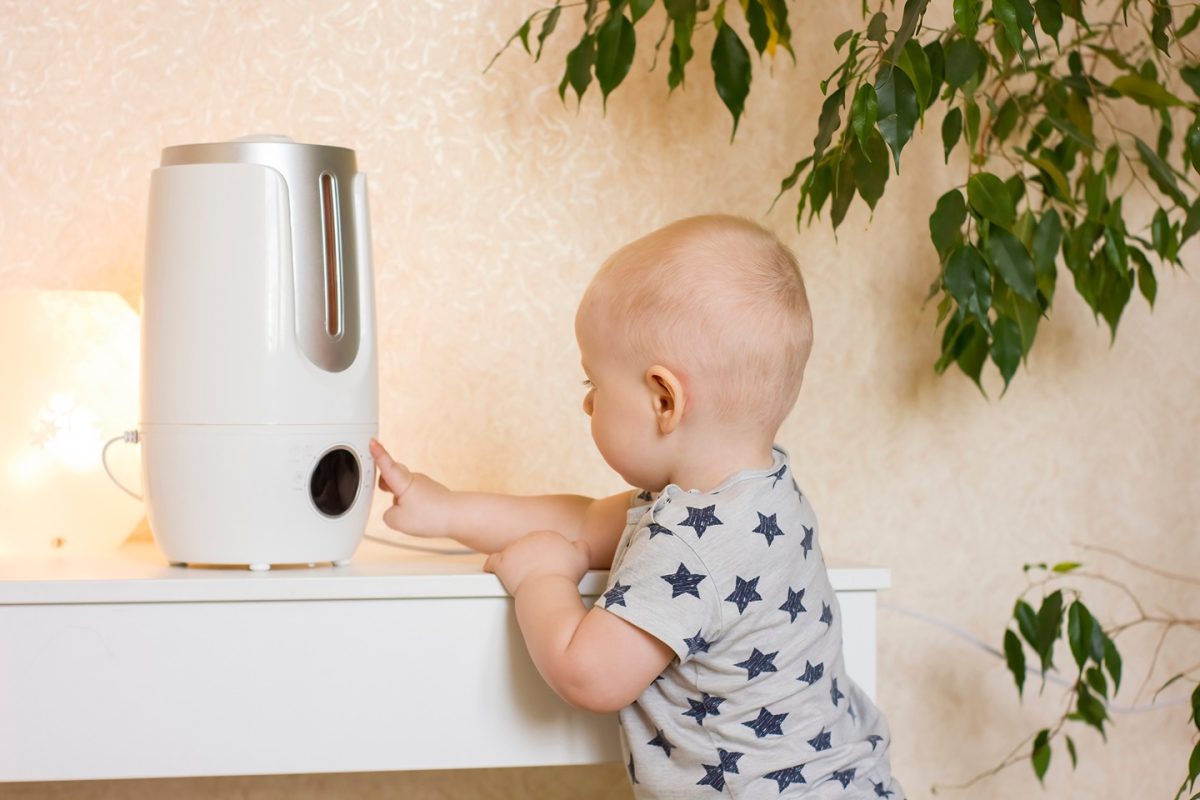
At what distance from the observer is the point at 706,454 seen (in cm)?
84

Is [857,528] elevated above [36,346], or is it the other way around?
[36,346]

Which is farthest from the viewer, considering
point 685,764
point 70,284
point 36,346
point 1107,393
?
point 1107,393

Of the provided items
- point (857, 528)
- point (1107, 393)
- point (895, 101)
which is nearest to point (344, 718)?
point (895, 101)

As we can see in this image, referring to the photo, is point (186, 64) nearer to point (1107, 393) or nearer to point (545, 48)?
point (545, 48)

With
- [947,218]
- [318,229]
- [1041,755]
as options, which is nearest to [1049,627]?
[1041,755]

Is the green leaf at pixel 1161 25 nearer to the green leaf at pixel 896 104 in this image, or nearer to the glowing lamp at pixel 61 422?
the green leaf at pixel 896 104

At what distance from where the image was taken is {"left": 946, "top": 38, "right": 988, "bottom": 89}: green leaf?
980mm

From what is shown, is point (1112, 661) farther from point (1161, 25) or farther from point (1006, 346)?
point (1161, 25)

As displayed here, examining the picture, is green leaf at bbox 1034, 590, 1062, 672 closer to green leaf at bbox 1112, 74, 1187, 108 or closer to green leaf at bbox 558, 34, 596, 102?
green leaf at bbox 1112, 74, 1187, 108

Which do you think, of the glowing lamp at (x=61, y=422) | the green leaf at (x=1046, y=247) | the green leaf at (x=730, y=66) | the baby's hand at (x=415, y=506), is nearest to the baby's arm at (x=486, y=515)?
the baby's hand at (x=415, y=506)

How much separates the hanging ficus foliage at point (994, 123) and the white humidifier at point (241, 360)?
0.31 metres

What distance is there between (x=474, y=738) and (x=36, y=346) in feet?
1.74

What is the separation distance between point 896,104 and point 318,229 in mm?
437

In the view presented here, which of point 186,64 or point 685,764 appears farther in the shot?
point 186,64
